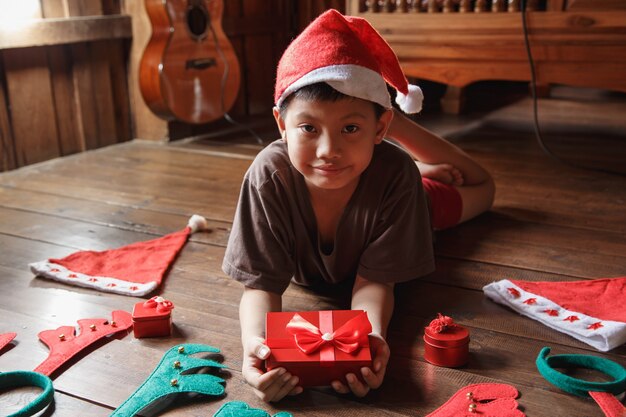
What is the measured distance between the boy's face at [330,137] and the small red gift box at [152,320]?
333 millimetres

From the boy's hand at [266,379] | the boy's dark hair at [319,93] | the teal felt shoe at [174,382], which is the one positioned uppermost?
the boy's dark hair at [319,93]

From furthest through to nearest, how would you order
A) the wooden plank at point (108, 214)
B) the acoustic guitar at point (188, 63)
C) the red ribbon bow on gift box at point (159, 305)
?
the acoustic guitar at point (188, 63) < the wooden plank at point (108, 214) < the red ribbon bow on gift box at point (159, 305)

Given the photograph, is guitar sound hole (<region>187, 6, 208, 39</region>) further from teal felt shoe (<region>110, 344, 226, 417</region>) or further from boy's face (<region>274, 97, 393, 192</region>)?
teal felt shoe (<region>110, 344, 226, 417</region>)

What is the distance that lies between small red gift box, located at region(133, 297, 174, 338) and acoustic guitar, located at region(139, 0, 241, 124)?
1.47 metres

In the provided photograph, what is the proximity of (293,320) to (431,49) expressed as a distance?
5.48 ft

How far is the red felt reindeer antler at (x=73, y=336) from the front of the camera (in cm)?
97

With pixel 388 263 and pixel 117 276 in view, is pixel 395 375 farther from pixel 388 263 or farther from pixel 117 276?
pixel 117 276

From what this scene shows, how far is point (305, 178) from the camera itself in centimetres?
108

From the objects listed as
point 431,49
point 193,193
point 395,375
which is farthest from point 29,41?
point 395,375

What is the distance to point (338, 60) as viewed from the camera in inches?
36.1

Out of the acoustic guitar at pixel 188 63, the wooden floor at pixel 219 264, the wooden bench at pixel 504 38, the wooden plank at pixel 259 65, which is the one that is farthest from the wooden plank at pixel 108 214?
the wooden plank at pixel 259 65

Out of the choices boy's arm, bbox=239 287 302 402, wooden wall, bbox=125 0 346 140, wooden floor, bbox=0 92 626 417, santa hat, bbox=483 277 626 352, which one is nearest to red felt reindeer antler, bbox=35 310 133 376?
wooden floor, bbox=0 92 626 417

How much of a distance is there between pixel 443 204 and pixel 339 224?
18.3 inches

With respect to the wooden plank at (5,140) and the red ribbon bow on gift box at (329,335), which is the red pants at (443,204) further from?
the wooden plank at (5,140)
